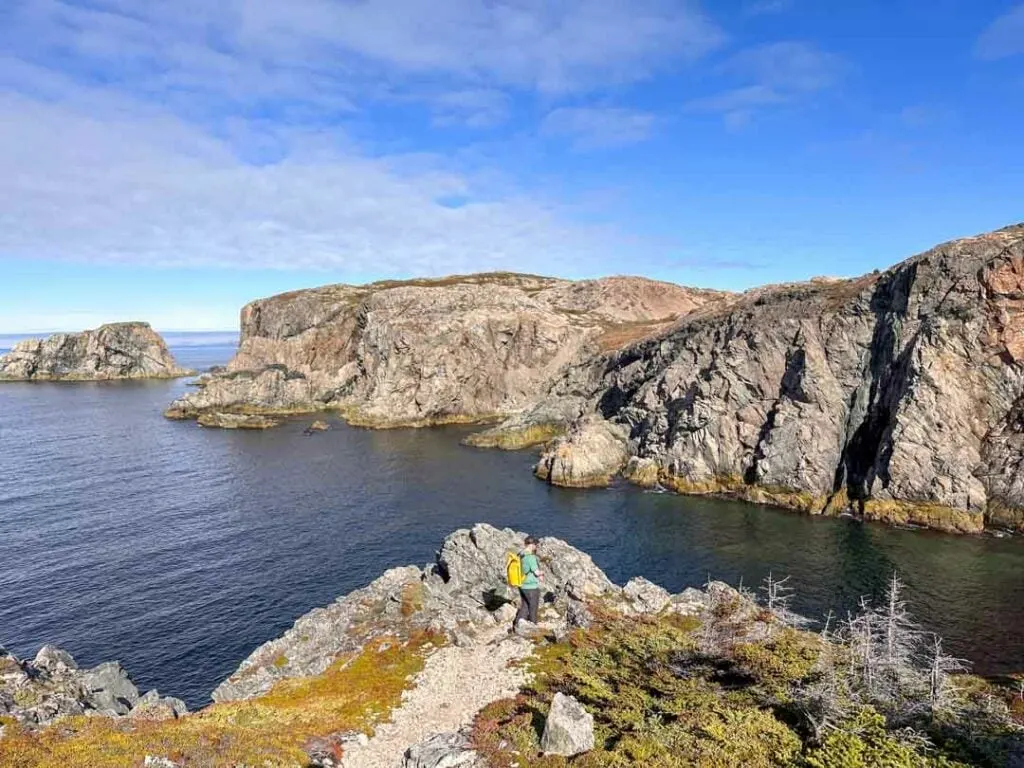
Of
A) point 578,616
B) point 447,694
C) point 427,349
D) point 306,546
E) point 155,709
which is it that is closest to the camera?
point 155,709

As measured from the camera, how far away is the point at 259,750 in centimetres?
1995

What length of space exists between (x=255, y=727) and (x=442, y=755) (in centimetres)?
797

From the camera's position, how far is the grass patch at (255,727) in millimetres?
18188

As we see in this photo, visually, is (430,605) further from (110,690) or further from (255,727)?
(110,690)

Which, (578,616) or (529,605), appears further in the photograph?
(578,616)

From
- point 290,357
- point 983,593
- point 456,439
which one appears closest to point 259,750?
point 983,593

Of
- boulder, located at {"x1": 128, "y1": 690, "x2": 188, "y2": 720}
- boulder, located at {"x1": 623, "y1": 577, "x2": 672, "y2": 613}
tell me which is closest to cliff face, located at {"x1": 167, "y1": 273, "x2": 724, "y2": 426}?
boulder, located at {"x1": 623, "y1": 577, "x2": 672, "y2": 613}

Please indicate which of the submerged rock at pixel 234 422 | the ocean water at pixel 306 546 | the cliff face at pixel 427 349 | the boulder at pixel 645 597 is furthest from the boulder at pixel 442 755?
the submerged rock at pixel 234 422

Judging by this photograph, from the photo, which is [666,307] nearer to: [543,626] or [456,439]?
[456,439]

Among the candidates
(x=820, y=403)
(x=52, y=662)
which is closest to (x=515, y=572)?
(x=52, y=662)

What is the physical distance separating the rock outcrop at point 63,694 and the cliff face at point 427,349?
10065 centimetres

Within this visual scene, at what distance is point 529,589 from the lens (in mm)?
30766

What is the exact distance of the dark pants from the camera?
3088 cm

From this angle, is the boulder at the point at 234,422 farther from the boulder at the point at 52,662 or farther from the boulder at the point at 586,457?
the boulder at the point at 52,662
